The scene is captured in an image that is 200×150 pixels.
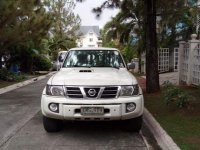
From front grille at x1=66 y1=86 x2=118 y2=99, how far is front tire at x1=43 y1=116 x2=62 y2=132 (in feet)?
2.59

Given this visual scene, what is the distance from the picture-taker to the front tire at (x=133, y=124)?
25.2ft

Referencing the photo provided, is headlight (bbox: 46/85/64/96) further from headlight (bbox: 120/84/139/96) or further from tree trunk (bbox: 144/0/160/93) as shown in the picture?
tree trunk (bbox: 144/0/160/93)

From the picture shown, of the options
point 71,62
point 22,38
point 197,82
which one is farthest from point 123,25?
point 71,62

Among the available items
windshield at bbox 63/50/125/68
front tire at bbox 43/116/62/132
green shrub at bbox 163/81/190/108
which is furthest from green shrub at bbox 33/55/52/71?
front tire at bbox 43/116/62/132

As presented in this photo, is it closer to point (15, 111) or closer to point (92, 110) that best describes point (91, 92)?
point (92, 110)

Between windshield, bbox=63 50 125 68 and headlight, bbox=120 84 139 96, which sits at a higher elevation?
windshield, bbox=63 50 125 68

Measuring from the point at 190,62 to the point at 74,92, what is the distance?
775 centimetres

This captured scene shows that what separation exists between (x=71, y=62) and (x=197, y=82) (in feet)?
19.0

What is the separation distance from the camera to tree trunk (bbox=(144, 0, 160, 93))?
42.2ft

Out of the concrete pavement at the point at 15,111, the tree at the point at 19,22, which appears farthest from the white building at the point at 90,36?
the concrete pavement at the point at 15,111

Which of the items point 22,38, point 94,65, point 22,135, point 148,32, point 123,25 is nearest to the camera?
point 22,135

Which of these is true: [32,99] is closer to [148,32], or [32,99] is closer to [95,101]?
[148,32]

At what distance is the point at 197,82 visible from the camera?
13422 millimetres

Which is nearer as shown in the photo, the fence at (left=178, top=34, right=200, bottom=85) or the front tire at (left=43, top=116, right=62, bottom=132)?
the front tire at (left=43, top=116, right=62, bottom=132)
